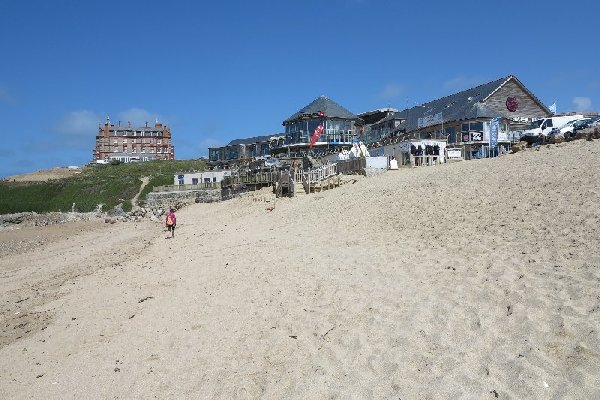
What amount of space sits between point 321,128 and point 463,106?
1808cm

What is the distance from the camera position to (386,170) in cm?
3094

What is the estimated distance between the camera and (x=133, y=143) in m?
140

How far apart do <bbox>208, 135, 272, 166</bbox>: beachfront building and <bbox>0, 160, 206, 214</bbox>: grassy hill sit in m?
8.19

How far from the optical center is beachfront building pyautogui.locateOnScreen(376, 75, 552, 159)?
1706 inches

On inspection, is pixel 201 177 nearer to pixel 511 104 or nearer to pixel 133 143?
pixel 511 104

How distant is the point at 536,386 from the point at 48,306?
39.4 ft

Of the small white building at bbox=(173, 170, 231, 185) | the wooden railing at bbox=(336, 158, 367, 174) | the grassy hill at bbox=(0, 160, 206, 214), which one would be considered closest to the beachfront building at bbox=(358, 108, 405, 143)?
the small white building at bbox=(173, 170, 231, 185)

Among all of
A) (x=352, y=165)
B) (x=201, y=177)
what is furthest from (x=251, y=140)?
(x=352, y=165)

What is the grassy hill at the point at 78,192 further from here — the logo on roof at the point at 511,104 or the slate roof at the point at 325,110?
the logo on roof at the point at 511,104

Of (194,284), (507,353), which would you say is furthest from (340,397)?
(194,284)

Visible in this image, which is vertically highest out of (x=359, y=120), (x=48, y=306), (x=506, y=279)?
(x=359, y=120)

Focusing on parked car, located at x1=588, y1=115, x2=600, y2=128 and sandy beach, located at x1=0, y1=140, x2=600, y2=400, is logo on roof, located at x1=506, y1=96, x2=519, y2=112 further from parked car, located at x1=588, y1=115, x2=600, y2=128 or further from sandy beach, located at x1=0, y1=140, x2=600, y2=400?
sandy beach, located at x1=0, y1=140, x2=600, y2=400

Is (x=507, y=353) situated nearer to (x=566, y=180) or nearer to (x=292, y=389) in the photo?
(x=292, y=389)

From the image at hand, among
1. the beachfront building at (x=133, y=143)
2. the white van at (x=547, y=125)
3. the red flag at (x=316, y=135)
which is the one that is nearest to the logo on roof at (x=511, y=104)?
the white van at (x=547, y=125)
